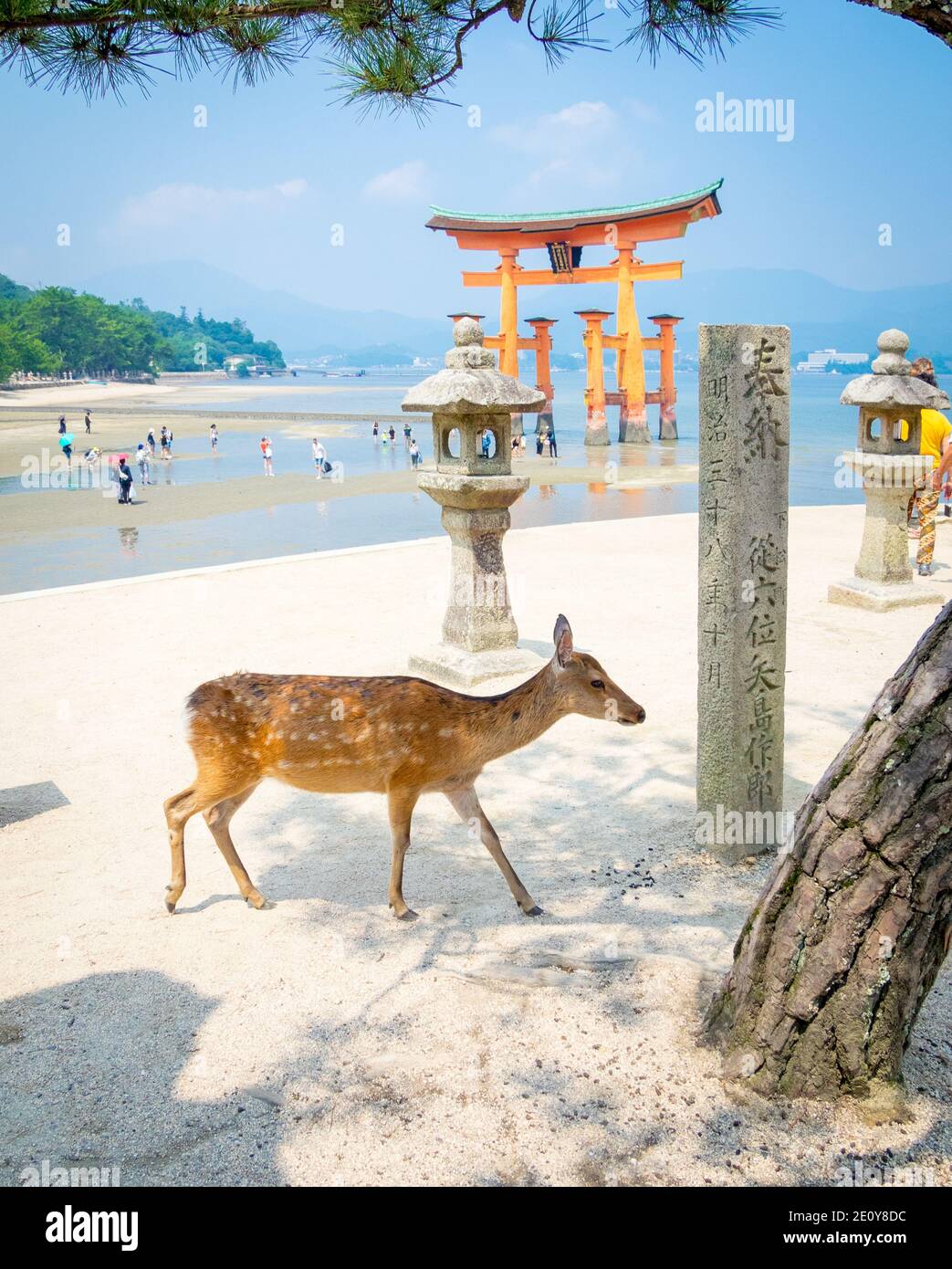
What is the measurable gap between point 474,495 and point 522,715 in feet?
12.2

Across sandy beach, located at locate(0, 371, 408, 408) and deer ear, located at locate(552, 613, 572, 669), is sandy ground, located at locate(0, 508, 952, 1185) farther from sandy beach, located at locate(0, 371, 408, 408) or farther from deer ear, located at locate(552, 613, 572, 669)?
sandy beach, located at locate(0, 371, 408, 408)

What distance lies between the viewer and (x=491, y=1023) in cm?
355

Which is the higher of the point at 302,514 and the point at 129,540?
the point at 302,514

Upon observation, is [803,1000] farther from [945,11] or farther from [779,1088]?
[945,11]

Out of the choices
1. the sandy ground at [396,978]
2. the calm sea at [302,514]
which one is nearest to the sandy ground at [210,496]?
the calm sea at [302,514]

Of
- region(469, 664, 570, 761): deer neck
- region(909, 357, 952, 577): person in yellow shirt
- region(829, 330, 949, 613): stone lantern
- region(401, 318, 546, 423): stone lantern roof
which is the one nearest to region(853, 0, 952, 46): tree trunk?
region(469, 664, 570, 761): deer neck

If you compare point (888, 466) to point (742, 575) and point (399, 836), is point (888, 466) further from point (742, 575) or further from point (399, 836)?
point (399, 836)

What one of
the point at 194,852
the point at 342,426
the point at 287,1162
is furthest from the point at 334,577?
the point at 342,426

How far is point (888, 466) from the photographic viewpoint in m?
9.63

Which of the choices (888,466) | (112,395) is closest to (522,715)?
(888,466)

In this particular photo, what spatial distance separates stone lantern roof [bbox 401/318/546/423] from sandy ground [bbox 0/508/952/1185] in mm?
2038

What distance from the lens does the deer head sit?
4.30 meters

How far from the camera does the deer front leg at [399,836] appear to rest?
435 centimetres
